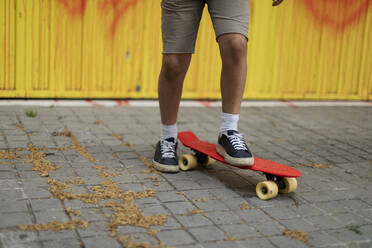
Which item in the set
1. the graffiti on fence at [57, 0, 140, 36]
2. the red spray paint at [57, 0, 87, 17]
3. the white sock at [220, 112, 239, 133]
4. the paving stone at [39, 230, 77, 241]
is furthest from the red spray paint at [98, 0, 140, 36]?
the paving stone at [39, 230, 77, 241]

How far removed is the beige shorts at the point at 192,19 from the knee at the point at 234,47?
1.8 inches

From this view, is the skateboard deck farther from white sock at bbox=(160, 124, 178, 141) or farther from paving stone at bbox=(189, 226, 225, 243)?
paving stone at bbox=(189, 226, 225, 243)

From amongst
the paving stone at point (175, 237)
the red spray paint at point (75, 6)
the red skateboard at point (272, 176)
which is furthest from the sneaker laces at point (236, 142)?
the red spray paint at point (75, 6)

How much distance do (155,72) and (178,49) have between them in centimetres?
274

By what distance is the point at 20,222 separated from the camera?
2533mm

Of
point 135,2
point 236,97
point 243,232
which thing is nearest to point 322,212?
point 243,232

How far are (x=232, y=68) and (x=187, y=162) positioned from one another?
2.49ft

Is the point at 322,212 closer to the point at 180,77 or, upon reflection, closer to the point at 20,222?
the point at 180,77

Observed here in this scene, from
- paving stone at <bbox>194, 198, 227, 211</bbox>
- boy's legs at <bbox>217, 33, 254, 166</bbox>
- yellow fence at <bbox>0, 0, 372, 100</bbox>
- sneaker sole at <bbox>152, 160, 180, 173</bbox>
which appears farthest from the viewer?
yellow fence at <bbox>0, 0, 372, 100</bbox>

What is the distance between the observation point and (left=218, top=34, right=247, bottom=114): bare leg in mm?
3197

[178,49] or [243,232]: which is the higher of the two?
[178,49]

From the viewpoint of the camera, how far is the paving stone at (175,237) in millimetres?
2442

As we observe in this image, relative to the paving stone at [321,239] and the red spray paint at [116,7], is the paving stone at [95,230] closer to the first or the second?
the paving stone at [321,239]

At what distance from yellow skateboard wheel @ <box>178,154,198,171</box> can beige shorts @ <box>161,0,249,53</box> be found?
0.75m
